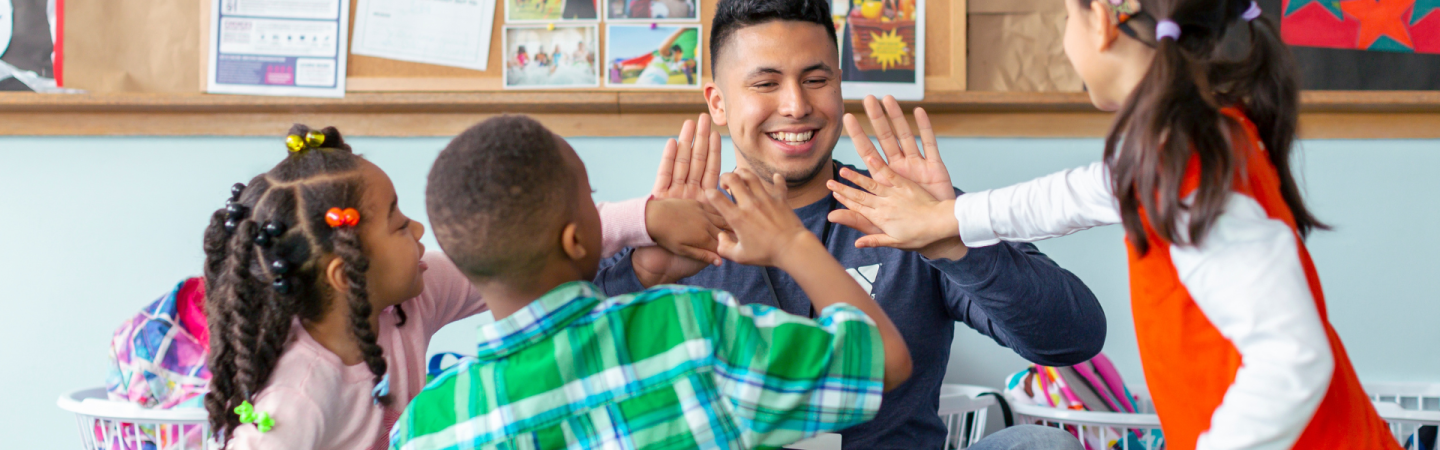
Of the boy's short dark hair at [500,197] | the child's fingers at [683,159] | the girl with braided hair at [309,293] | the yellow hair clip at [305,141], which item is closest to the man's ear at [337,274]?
the girl with braided hair at [309,293]

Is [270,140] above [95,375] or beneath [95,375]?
above

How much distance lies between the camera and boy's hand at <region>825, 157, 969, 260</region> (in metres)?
0.82

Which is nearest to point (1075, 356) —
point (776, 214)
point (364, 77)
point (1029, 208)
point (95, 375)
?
point (1029, 208)

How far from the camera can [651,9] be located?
4.95 ft

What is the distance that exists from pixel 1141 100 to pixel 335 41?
4.53 ft

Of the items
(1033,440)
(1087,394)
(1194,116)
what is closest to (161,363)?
(1033,440)

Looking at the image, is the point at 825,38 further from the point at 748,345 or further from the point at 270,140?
the point at 270,140

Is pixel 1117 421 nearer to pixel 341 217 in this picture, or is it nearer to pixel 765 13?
pixel 765 13

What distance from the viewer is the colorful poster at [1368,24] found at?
1.48 metres

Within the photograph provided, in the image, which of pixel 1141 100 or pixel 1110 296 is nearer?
pixel 1141 100

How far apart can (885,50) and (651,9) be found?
1.42 feet

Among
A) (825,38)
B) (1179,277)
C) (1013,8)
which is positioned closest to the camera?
(1179,277)

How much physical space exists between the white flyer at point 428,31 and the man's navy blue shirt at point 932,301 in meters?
0.65

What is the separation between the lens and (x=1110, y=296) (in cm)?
154
